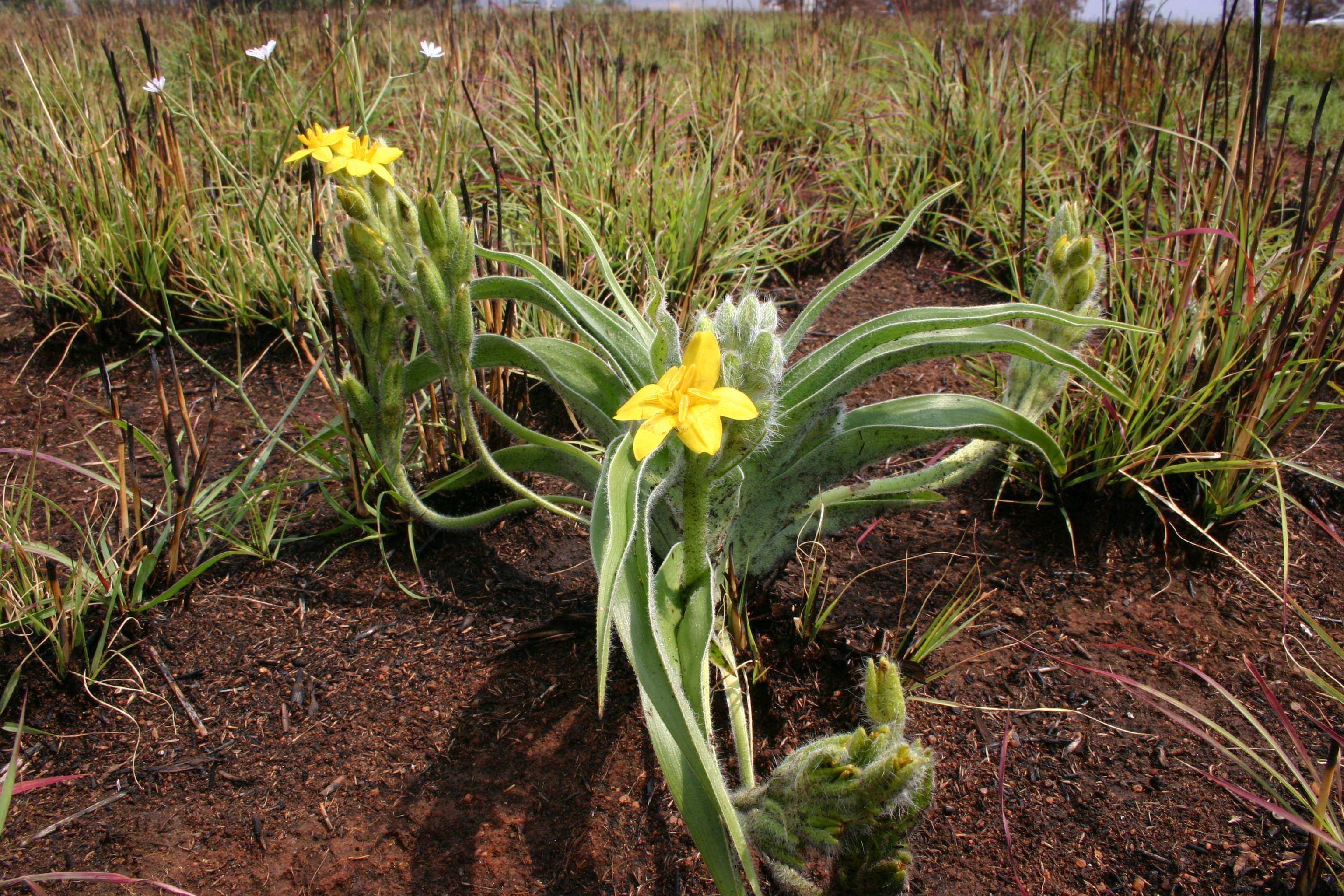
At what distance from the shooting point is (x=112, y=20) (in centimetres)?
785

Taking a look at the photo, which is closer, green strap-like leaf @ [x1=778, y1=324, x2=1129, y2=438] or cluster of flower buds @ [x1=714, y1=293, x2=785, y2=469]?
cluster of flower buds @ [x1=714, y1=293, x2=785, y2=469]

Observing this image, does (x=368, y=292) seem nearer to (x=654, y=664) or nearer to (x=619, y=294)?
(x=619, y=294)

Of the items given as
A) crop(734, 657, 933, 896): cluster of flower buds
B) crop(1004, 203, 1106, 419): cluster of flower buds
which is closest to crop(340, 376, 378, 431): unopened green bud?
crop(734, 657, 933, 896): cluster of flower buds

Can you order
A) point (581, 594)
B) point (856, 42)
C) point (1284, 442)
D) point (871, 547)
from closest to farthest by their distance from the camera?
point (581, 594)
point (871, 547)
point (1284, 442)
point (856, 42)

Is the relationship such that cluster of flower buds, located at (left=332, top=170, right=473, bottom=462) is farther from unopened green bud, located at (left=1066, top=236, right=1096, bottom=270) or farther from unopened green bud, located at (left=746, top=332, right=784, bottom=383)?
unopened green bud, located at (left=1066, top=236, right=1096, bottom=270)

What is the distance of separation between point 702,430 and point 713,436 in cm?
1

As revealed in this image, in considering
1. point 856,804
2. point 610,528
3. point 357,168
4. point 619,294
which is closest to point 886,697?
point 856,804

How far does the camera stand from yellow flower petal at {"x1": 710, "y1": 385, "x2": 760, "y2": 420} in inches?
34.4

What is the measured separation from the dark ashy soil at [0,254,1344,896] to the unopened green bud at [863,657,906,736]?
24 cm

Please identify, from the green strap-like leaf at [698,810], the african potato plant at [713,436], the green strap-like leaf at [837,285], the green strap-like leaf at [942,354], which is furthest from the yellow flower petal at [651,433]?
the green strap-like leaf at [837,285]

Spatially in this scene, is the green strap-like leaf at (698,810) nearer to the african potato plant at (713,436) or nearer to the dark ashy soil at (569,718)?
the african potato plant at (713,436)

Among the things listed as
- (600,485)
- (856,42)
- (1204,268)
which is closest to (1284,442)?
(1204,268)

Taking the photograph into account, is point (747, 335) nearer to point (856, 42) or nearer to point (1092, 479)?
point (1092, 479)

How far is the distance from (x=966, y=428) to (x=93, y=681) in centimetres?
141
